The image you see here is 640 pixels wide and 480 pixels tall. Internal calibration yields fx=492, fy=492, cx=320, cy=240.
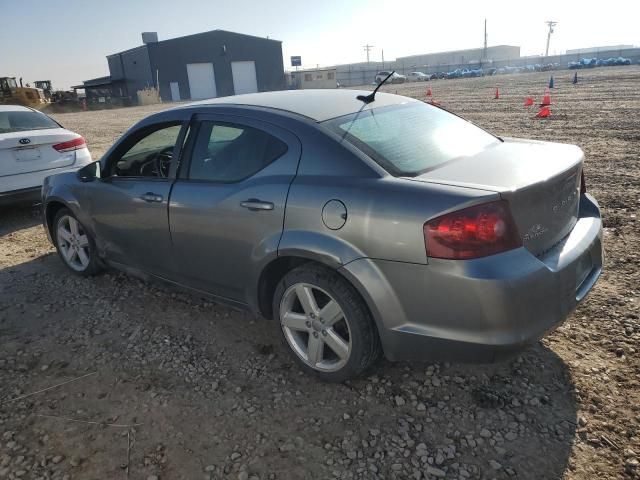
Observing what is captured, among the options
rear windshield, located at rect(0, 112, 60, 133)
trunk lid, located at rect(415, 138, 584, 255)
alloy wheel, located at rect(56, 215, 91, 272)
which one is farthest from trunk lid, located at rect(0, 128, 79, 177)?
trunk lid, located at rect(415, 138, 584, 255)

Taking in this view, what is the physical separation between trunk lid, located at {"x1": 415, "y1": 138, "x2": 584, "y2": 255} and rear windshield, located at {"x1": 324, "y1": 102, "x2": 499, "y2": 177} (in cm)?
12

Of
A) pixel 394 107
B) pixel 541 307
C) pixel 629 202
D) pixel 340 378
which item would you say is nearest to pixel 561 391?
pixel 541 307

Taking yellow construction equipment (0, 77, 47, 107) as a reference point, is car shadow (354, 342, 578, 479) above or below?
below

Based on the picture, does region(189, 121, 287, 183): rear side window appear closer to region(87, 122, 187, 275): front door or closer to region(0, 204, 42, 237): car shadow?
region(87, 122, 187, 275): front door

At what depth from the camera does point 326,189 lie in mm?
2621

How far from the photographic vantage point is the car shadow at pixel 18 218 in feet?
21.3

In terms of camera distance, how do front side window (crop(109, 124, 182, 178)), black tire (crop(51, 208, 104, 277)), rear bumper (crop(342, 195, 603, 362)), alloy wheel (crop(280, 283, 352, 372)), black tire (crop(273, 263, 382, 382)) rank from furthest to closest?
black tire (crop(51, 208, 104, 277)) → front side window (crop(109, 124, 182, 178)) → alloy wheel (crop(280, 283, 352, 372)) → black tire (crop(273, 263, 382, 382)) → rear bumper (crop(342, 195, 603, 362))

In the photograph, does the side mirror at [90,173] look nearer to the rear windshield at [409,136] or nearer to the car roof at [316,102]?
the car roof at [316,102]

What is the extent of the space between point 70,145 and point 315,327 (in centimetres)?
557

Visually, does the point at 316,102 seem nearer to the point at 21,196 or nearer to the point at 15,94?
the point at 21,196

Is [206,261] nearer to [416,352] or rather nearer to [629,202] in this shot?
[416,352]

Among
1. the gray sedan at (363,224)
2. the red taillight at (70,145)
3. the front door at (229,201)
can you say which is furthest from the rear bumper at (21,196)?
the front door at (229,201)

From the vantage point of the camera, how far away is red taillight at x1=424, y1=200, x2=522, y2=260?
2.24m

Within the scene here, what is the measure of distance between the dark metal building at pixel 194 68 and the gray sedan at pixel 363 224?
4839cm
